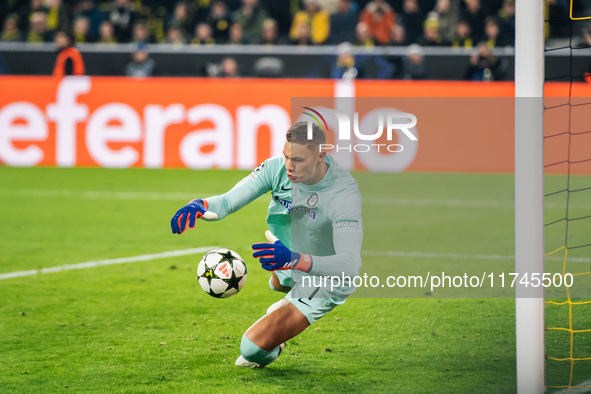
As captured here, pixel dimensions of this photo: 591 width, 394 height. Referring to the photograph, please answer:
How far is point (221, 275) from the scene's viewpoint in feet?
16.8

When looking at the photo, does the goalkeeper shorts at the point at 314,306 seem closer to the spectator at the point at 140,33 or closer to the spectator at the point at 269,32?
the spectator at the point at 269,32

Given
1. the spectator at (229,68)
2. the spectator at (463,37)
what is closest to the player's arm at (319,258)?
the spectator at (229,68)

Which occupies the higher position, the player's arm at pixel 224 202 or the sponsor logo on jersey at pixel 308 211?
the player's arm at pixel 224 202

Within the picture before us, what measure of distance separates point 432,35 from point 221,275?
11.2 meters

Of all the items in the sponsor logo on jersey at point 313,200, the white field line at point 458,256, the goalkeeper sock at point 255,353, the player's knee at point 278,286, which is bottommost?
the white field line at point 458,256

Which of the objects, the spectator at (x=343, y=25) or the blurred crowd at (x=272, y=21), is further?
the spectator at (x=343, y=25)

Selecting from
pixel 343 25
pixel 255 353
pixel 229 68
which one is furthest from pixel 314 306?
pixel 343 25

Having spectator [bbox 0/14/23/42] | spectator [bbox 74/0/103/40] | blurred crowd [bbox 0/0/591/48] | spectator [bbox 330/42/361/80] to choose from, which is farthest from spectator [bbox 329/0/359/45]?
spectator [bbox 0/14/23/42]

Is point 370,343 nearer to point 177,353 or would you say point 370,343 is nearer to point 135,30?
point 177,353

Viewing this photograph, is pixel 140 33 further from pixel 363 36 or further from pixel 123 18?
pixel 363 36

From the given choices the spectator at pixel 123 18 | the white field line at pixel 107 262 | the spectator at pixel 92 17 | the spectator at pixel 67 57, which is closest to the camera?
the white field line at pixel 107 262

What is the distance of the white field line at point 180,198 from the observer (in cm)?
1121

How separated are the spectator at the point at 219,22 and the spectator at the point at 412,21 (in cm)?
357

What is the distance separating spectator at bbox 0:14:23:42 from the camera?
18.1 m
